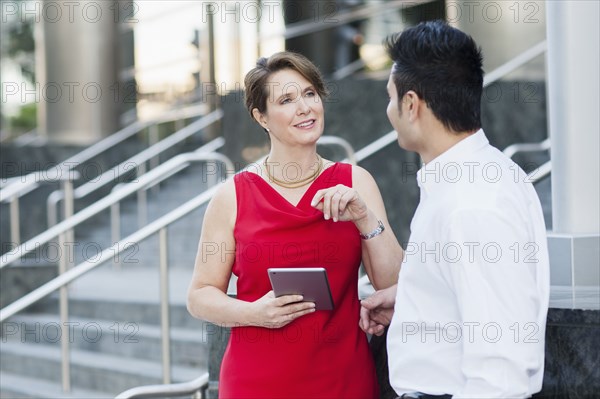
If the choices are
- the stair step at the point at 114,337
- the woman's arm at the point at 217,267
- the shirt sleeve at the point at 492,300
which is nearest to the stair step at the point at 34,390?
the stair step at the point at 114,337

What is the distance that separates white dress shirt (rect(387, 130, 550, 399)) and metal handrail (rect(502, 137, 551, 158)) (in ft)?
13.5

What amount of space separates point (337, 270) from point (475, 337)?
0.92 m

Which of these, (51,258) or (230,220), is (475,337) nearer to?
(230,220)

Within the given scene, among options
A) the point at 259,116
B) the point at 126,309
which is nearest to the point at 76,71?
the point at 126,309

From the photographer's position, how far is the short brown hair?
2.86 meters

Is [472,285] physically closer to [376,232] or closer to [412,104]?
[412,104]

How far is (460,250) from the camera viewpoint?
1911mm

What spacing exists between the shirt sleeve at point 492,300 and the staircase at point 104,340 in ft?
10.9

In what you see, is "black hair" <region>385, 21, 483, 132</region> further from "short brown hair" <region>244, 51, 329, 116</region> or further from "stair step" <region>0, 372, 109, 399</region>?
"stair step" <region>0, 372, 109, 399</region>

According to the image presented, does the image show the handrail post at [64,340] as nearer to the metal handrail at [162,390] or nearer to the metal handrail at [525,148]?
the metal handrail at [162,390]

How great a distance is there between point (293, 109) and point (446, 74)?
843mm

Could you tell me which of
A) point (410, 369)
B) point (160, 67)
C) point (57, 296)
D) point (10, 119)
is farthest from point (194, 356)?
point (10, 119)

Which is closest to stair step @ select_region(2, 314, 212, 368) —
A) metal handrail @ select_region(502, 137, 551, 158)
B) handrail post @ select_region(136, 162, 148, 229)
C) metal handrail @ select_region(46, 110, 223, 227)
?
metal handrail @ select_region(46, 110, 223, 227)

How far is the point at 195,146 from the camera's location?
10703 millimetres
